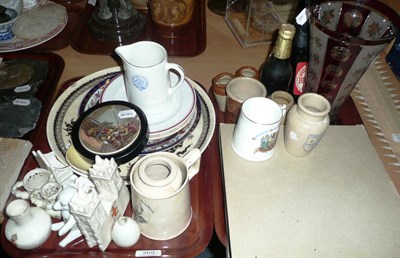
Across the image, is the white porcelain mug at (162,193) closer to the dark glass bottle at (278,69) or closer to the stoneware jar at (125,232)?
the stoneware jar at (125,232)

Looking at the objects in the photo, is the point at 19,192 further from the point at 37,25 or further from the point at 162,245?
the point at 37,25

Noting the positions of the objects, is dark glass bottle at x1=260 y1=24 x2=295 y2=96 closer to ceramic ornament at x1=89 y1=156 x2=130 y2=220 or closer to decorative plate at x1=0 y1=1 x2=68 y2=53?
ceramic ornament at x1=89 y1=156 x2=130 y2=220

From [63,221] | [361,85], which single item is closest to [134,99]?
[63,221]

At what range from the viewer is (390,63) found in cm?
100

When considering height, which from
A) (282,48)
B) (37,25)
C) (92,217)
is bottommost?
(37,25)

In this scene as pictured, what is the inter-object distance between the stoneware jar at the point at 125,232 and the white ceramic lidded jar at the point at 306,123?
329 millimetres

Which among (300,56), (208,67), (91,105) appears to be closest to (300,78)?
(300,56)

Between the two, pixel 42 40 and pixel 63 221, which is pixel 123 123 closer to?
pixel 63 221

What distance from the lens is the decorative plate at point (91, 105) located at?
0.66 meters

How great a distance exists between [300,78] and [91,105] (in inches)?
18.7

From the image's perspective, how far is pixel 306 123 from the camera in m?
0.60

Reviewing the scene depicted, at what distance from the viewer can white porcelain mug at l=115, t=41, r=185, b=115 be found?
624 millimetres

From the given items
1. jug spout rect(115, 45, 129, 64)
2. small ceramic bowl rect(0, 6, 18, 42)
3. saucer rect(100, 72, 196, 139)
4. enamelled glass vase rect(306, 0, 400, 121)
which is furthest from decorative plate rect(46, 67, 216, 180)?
small ceramic bowl rect(0, 6, 18, 42)

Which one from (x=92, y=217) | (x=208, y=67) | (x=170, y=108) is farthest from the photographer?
(x=208, y=67)
